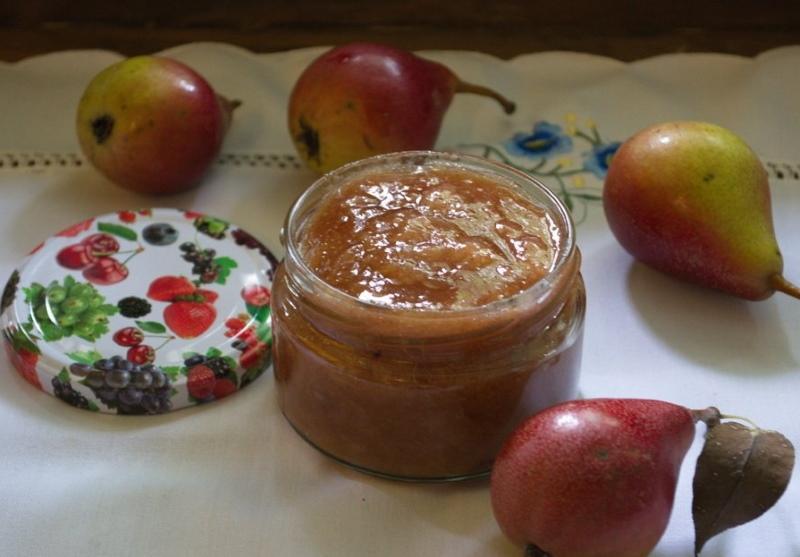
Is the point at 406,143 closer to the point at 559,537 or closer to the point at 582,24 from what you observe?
the point at 582,24

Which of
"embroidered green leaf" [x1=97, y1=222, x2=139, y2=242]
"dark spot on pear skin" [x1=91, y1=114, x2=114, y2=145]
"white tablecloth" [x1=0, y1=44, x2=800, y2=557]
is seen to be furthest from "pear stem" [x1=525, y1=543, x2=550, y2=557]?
"dark spot on pear skin" [x1=91, y1=114, x2=114, y2=145]

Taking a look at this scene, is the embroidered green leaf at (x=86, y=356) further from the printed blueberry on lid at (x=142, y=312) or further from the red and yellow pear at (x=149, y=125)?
the red and yellow pear at (x=149, y=125)

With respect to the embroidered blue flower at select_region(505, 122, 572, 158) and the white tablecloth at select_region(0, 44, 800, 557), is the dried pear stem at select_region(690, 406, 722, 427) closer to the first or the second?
the white tablecloth at select_region(0, 44, 800, 557)

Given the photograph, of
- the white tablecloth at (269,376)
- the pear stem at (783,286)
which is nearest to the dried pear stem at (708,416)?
the white tablecloth at (269,376)

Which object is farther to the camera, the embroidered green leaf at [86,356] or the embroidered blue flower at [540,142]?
the embroidered blue flower at [540,142]

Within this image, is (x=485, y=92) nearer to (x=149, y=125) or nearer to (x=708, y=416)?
(x=149, y=125)

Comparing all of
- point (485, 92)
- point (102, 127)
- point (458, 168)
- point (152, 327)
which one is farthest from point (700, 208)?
point (102, 127)

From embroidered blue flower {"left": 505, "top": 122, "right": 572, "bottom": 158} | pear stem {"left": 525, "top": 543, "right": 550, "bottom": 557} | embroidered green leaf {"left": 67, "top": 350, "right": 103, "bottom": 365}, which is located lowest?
embroidered green leaf {"left": 67, "top": 350, "right": 103, "bottom": 365}
